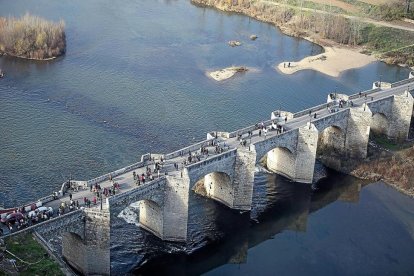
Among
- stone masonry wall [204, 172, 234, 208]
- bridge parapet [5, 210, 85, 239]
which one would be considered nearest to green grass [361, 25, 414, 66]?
stone masonry wall [204, 172, 234, 208]

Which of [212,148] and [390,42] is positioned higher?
[212,148]

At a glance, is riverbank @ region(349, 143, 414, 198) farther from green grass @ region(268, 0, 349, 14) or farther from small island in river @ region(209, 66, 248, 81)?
green grass @ region(268, 0, 349, 14)

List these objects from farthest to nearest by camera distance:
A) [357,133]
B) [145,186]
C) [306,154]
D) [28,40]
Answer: [28,40] < [357,133] < [306,154] < [145,186]

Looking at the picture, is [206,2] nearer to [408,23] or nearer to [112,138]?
[408,23]

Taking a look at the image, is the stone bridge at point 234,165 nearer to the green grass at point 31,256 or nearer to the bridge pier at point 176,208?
the bridge pier at point 176,208

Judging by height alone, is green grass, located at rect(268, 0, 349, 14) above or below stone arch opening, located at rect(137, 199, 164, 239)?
above

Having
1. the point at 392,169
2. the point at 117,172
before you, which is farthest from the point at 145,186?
the point at 392,169

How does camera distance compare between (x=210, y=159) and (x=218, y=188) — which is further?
(x=218, y=188)

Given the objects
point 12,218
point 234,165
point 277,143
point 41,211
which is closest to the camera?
point 12,218

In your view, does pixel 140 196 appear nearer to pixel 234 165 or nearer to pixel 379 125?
pixel 234 165
